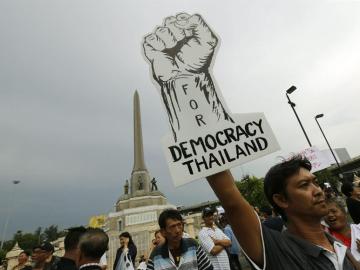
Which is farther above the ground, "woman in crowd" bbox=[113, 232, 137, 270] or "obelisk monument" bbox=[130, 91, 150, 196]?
"obelisk monument" bbox=[130, 91, 150, 196]

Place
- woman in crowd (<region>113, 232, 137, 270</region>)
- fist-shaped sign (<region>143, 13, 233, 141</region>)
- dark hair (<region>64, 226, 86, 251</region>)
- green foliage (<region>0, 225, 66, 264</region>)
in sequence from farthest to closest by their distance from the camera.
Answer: green foliage (<region>0, 225, 66, 264</region>), woman in crowd (<region>113, 232, 137, 270</region>), dark hair (<region>64, 226, 86, 251</region>), fist-shaped sign (<region>143, 13, 233, 141</region>)

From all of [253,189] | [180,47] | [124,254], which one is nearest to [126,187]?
[253,189]

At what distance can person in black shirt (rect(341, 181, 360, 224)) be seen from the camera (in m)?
3.64

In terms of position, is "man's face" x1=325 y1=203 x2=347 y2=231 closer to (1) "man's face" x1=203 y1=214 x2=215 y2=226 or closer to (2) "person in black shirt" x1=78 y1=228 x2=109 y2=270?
(1) "man's face" x1=203 y1=214 x2=215 y2=226

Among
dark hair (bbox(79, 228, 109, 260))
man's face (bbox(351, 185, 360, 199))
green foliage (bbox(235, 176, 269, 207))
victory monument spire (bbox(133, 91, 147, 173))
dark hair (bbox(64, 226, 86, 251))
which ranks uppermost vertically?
victory monument spire (bbox(133, 91, 147, 173))

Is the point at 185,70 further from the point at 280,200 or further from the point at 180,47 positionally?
the point at 280,200

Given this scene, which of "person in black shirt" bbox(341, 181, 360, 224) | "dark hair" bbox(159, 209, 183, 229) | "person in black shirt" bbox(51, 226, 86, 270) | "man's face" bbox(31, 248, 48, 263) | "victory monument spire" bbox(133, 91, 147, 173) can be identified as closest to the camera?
"person in black shirt" bbox(51, 226, 86, 270)

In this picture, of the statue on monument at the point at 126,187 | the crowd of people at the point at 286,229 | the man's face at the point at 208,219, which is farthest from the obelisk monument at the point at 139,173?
the crowd of people at the point at 286,229

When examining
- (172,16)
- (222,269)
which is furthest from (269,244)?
(222,269)

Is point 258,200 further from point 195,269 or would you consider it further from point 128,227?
point 195,269

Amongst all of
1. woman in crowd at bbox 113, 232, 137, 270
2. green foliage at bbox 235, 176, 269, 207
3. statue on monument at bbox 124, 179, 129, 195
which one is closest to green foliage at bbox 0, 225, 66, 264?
statue on monument at bbox 124, 179, 129, 195

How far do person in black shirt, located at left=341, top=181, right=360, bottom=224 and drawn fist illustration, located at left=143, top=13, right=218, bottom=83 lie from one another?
124 inches

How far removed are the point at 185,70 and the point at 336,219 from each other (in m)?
2.34

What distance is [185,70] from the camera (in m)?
1.88
